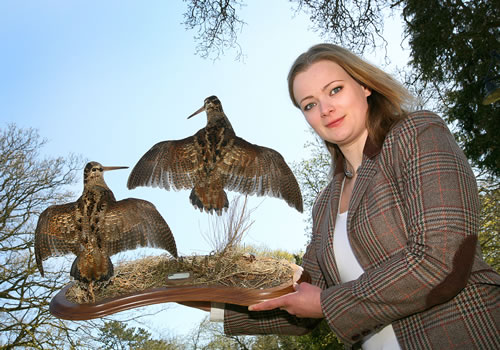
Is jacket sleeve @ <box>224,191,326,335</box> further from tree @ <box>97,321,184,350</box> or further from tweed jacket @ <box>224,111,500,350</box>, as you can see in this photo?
tree @ <box>97,321,184,350</box>

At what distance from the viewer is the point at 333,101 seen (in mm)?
1860

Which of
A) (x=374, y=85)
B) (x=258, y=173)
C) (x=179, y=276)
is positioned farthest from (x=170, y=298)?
(x=374, y=85)

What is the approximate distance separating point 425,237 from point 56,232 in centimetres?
188

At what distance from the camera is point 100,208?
238 centimetres

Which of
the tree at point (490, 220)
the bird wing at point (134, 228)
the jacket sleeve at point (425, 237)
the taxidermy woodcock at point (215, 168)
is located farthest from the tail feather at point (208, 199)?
the tree at point (490, 220)

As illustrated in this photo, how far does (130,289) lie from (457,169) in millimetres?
1691

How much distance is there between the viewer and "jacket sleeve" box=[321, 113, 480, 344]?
59.0 inches

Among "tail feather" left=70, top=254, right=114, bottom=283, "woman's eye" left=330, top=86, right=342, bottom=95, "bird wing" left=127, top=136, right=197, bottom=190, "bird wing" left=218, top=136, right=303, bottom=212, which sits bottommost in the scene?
"tail feather" left=70, top=254, right=114, bottom=283

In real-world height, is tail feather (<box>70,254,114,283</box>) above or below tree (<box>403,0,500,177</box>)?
below

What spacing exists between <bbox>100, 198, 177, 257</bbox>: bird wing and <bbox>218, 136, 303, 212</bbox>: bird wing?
51cm

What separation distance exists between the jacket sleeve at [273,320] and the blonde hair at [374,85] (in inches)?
26.9

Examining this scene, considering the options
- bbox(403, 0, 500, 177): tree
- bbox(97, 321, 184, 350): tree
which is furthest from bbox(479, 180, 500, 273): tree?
bbox(97, 321, 184, 350): tree

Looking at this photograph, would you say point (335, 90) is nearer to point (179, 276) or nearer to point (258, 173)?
point (258, 173)

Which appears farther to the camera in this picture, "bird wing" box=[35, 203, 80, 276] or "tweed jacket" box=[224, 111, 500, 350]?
"bird wing" box=[35, 203, 80, 276]
